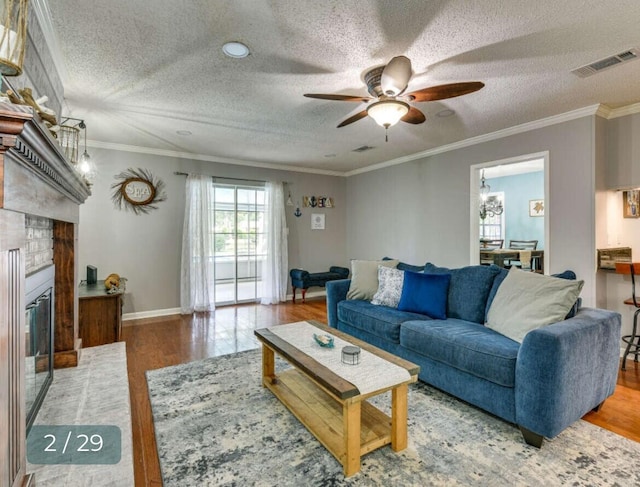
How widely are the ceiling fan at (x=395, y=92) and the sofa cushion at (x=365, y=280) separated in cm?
175

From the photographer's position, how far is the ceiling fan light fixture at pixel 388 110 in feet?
7.38

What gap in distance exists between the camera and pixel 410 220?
5.30 meters

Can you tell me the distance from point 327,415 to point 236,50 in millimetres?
2472

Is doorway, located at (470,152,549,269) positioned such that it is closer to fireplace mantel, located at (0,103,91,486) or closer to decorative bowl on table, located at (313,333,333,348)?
decorative bowl on table, located at (313,333,333,348)

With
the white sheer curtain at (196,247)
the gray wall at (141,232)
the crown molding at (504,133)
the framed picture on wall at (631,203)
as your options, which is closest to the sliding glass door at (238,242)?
the white sheer curtain at (196,247)

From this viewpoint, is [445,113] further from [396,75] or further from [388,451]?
[388,451]

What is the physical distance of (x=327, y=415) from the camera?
2.05 metres

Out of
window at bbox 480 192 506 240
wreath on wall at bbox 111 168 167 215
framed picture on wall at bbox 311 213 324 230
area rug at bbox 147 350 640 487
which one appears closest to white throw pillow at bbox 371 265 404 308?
area rug at bbox 147 350 640 487

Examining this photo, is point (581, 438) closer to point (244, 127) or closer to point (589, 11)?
point (589, 11)

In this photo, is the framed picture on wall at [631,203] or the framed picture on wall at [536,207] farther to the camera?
the framed picture on wall at [536,207]

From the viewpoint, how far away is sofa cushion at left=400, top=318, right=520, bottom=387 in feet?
6.72

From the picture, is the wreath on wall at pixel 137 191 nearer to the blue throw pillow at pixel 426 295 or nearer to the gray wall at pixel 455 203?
the gray wall at pixel 455 203

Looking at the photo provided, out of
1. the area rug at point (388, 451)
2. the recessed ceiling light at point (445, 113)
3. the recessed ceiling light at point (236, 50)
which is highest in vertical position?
the recessed ceiling light at point (445, 113)

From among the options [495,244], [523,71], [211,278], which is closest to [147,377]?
[211,278]
